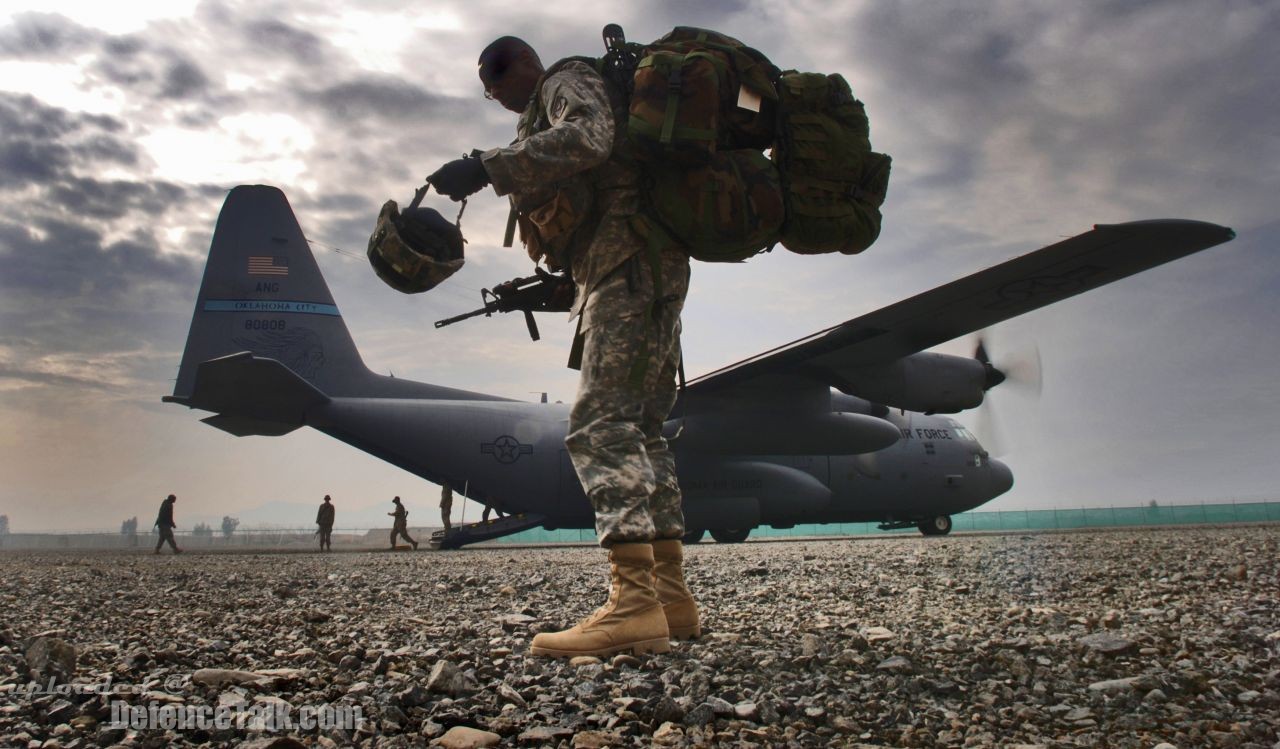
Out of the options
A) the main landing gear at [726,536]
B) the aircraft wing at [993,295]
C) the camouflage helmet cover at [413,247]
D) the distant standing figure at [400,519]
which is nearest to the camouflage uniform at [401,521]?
the distant standing figure at [400,519]

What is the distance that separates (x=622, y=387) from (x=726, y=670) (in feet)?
3.24

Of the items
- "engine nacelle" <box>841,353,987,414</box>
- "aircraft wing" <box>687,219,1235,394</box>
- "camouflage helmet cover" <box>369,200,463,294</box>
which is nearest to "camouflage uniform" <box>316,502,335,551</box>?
"aircraft wing" <box>687,219,1235,394</box>

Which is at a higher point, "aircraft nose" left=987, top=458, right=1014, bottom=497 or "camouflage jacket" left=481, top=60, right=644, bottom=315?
"camouflage jacket" left=481, top=60, right=644, bottom=315

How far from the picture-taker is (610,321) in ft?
8.55

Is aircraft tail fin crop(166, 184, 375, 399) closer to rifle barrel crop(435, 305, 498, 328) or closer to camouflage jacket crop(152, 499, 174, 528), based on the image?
camouflage jacket crop(152, 499, 174, 528)

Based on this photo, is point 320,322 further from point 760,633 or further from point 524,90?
point 760,633

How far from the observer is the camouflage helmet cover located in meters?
2.83

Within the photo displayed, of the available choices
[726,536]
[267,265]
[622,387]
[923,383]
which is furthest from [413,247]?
[726,536]

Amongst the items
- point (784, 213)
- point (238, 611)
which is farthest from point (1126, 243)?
point (238, 611)

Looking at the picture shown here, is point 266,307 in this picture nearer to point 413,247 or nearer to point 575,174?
point 413,247

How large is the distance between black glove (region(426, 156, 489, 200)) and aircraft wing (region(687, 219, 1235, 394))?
18.5ft

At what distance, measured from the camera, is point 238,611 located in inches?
137

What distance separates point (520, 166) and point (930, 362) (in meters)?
8.07

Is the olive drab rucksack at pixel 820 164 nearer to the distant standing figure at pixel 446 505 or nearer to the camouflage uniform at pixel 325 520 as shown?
the distant standing figure at pixel 446 505
